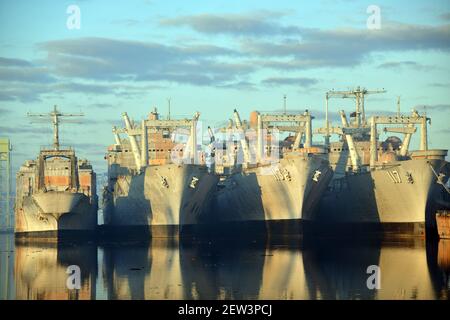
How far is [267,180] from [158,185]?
10.1 metres

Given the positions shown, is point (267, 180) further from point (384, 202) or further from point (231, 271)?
point (231, 271)

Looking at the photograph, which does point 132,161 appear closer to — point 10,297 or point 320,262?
point 320,262

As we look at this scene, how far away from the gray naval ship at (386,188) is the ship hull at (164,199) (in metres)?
12.2

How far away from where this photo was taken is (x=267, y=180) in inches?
3573

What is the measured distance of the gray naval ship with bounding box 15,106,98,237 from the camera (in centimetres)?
8712

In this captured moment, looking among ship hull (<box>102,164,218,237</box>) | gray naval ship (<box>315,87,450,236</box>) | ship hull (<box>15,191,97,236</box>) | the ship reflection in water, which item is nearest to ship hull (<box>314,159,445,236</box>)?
gray naval ship (<box>315,87,450,236</box>)

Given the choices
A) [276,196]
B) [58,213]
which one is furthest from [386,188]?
[58,213]

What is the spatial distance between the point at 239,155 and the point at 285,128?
7.67 metres

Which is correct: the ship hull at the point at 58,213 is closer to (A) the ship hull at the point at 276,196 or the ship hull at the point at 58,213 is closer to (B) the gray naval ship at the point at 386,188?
(A) the ship hull at the point at 276,196

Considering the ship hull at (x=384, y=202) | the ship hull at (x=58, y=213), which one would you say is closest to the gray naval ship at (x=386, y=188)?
the ship hull at (x=384, y=202)

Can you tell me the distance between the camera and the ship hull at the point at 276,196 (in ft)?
286

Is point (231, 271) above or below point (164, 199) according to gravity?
below

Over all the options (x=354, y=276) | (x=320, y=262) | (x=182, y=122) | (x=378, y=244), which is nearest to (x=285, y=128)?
(x=182, y=122)

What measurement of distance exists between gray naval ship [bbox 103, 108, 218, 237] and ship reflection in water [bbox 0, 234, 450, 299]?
6578 mm
